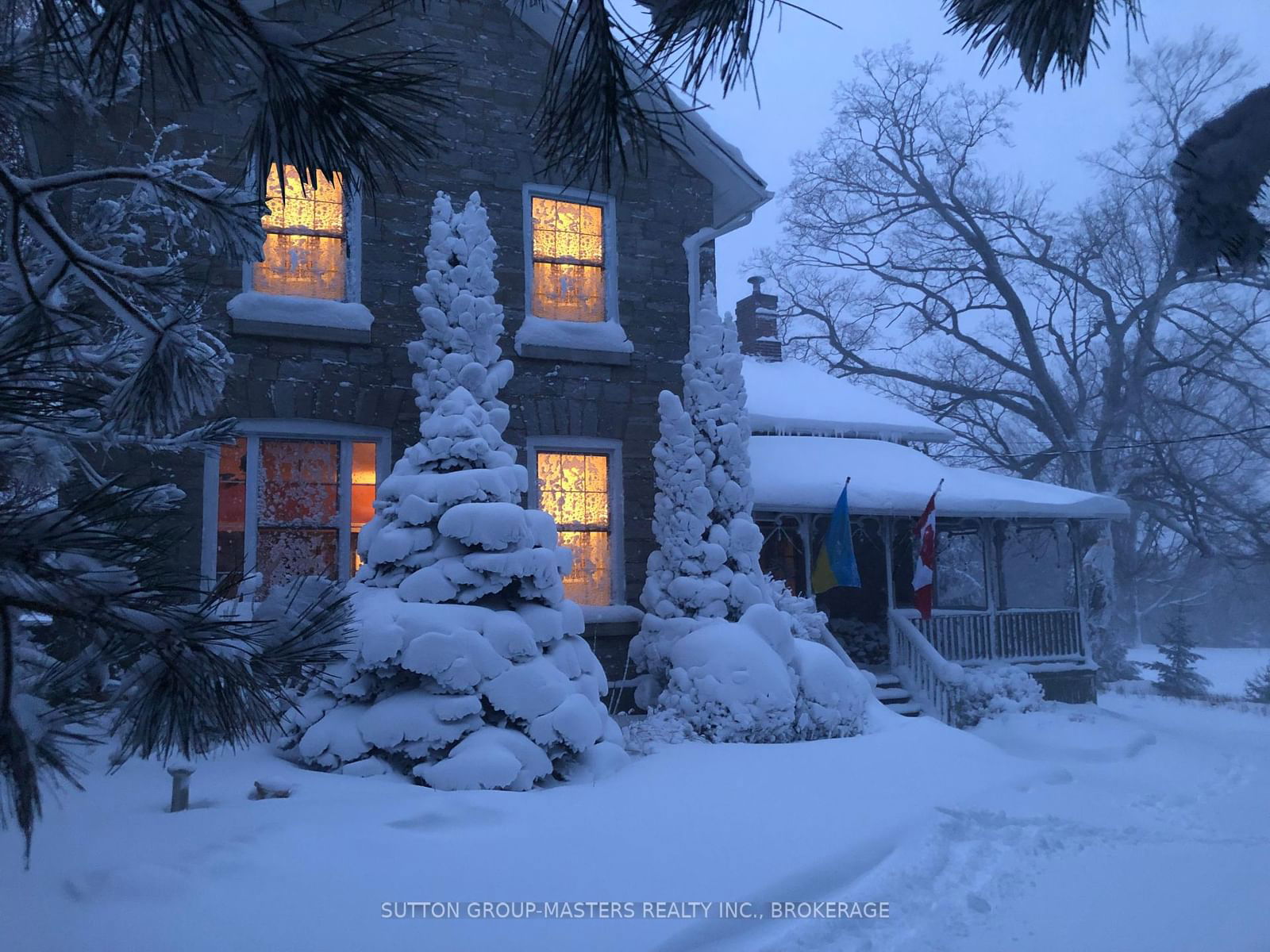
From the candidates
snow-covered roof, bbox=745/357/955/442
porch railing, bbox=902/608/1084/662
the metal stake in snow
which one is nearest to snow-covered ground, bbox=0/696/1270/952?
the metal stake in snow

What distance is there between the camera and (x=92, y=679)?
2455 millimetres

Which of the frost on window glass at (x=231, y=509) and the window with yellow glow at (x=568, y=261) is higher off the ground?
the window with yellow glow at (x=568, y=261)

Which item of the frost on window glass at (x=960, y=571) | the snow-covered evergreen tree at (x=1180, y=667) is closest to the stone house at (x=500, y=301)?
the frost on window glass at (x=960, y=571)

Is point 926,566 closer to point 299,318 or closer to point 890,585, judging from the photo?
point 890,585

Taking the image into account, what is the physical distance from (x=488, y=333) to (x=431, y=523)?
A: 2.22 metres

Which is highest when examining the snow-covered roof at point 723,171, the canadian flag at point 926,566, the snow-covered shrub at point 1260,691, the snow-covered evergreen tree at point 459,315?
the snow-covered roof at point 723,171

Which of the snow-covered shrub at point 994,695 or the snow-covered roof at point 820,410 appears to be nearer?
the snow-covered shrub at point 994,695

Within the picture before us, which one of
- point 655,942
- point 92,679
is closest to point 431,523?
point 655,942

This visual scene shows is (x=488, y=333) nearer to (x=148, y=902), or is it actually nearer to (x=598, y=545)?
(x=598, y=545)

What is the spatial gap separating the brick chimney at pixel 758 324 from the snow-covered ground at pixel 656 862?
13272mm

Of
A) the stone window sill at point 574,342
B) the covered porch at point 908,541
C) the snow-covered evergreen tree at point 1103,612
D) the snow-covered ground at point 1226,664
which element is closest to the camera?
A: the stone window sill at point 574,342

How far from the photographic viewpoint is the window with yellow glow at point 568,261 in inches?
425

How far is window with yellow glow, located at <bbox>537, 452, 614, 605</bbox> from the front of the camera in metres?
10.5

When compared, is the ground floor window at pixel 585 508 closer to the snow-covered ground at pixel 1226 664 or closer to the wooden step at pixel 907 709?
the wooden step at pixel 907 709
